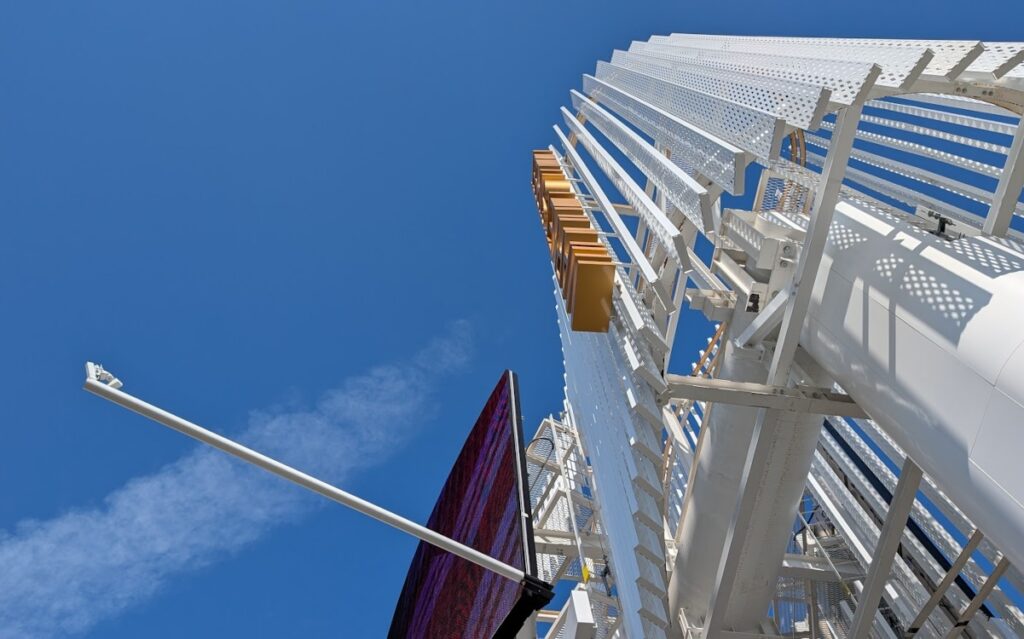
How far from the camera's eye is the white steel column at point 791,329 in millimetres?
5812

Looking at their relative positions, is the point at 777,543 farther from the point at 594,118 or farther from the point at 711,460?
the point at 594,118

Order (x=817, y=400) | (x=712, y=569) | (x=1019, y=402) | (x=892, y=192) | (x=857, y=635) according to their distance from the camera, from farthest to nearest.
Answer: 1. (x=892, y=192)
2. (x=712, y=569)
3. (x=857, y=635)
4. (x=817, y=400)
5. (x=1019, y=402)

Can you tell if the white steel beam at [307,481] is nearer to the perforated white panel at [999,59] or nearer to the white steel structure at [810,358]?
the white steel structure at [810,358]

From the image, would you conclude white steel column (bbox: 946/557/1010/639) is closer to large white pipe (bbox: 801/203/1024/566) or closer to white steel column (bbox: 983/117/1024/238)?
large white pipe (bbox: 801/203/1024/566)

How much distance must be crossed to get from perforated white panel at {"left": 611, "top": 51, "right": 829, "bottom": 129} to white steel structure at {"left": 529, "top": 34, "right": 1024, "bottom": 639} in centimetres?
4

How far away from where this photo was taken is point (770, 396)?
7074 mm

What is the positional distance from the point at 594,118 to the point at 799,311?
352 inches

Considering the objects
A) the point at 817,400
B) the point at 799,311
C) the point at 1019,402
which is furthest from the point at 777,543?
the point at 1019,402

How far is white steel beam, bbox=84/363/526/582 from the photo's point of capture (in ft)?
14.2

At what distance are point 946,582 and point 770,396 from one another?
387 centimetres

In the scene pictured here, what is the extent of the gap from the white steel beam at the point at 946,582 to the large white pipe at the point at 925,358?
1.99 metres

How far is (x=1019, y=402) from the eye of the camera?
3992 mm

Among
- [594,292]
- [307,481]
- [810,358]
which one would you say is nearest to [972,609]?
[810,358]

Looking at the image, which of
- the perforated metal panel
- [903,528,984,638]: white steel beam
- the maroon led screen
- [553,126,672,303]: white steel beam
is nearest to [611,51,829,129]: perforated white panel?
the perforated metal panel
